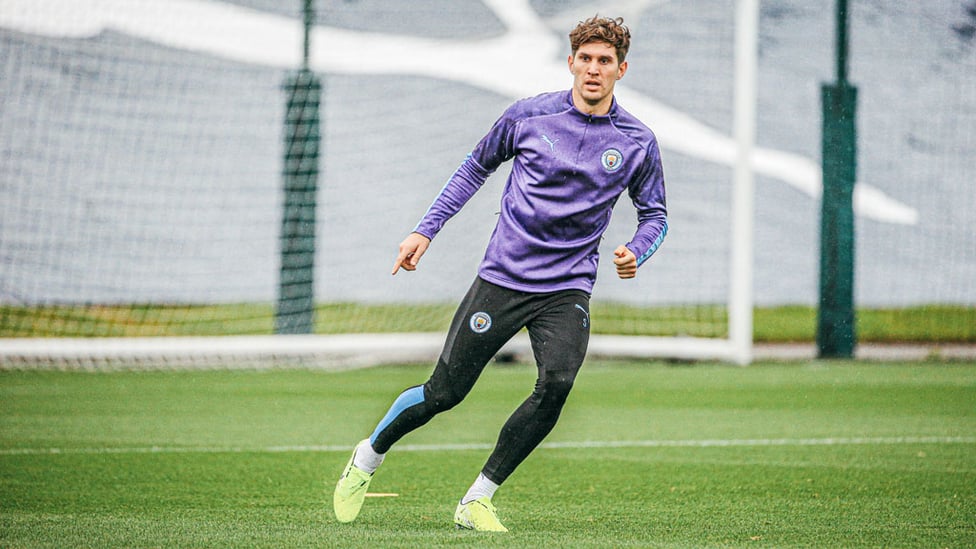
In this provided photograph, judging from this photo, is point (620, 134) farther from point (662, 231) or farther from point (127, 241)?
point (127, 241)

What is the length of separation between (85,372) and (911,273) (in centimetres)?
935

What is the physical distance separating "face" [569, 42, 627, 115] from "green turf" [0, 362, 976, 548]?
1683mm

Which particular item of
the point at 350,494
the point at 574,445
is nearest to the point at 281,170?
the point at 574,445

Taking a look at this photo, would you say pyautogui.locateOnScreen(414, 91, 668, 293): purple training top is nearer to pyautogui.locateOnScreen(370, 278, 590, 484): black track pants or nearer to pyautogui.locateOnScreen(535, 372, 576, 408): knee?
pyautogui.locateOnScreen(370, 278, 590, 484): black track pants

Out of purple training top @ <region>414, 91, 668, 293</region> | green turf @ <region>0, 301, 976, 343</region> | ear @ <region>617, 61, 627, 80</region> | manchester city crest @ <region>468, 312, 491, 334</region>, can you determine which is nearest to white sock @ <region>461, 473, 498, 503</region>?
manchester city crest @ <region>468, 312, 491, 334</region>

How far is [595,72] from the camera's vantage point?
5.35 metres

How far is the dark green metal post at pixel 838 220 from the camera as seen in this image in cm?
1528

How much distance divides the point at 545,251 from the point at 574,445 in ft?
10.2

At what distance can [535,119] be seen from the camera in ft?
18.1

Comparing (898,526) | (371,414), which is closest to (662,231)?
(898,526)

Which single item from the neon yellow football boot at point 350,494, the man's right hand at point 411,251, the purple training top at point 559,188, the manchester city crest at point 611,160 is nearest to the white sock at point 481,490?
the neon yellow football boot at point 350,494

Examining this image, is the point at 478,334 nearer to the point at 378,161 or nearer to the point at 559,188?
the point at 559,188

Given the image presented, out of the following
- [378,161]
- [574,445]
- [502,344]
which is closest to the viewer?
[502,344]

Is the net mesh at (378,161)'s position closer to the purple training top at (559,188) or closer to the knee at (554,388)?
the purple training top at (559,188)
